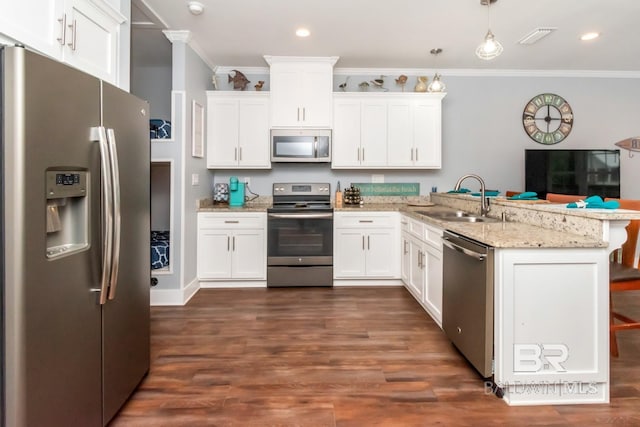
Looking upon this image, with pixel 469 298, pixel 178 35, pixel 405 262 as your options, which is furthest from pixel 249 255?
pixel 469 298

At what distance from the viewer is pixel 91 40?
1.93 m

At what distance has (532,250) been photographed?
188 centimetres

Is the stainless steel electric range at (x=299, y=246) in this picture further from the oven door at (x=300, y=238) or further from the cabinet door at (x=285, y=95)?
the cabinet door at (x=285, y=95)

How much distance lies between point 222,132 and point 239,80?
0.65 m

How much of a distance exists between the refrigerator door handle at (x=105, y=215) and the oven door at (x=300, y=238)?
2451 mm

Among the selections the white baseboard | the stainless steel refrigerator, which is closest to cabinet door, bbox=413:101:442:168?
the white baseboard

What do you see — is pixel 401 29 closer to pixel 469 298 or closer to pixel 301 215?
pixel 301 215

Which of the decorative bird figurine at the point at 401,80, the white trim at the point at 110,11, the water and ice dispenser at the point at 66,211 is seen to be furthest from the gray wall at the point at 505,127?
the water and ice dispenser at the point at 66,211

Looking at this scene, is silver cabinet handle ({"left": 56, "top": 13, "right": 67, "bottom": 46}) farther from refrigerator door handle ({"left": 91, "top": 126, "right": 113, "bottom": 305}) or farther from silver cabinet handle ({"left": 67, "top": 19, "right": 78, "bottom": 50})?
refrigerator door handle ({"left": 91, "top": 126, "right": 113, "bottom": 305})

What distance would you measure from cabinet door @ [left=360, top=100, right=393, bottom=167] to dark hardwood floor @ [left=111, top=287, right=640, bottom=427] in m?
1.86

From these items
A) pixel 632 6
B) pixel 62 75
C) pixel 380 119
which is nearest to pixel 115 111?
pixel 62 75

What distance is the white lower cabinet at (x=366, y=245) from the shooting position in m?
4.04

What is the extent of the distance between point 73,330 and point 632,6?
429 centimetres

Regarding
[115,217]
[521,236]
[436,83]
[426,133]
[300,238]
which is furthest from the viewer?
[426,133]
